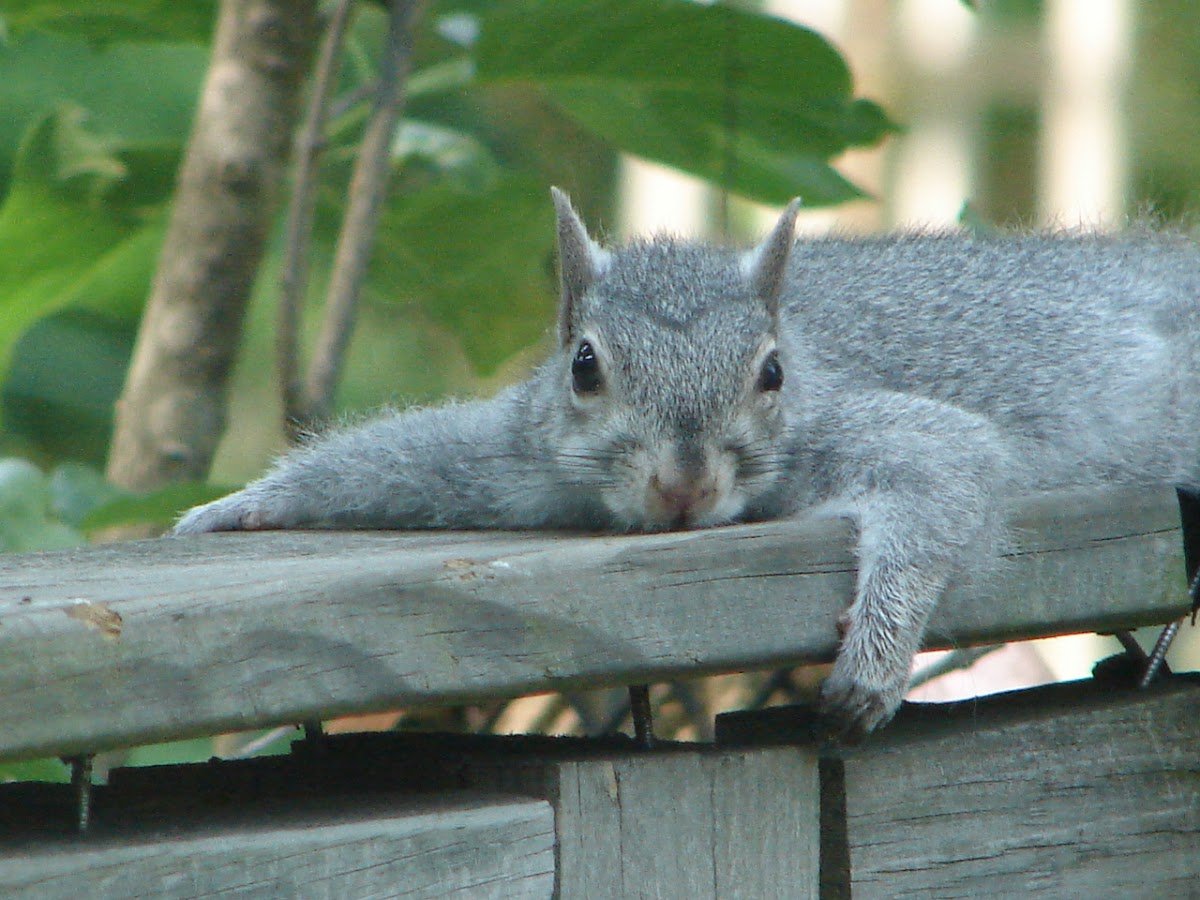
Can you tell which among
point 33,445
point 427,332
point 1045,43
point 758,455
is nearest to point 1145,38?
point 1045,43

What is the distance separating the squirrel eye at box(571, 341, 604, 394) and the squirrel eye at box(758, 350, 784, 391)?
0.18 m

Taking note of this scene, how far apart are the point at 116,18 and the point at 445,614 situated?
5.56 feet

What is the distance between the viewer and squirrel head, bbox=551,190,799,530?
1.61 m

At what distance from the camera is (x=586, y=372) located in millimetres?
1785

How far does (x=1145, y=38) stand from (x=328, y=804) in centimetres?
500

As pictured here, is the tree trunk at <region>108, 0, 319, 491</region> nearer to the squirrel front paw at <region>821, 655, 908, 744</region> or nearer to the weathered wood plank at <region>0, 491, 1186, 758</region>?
the weathered wood plank at <region>0, 491, 1186, 758</region>

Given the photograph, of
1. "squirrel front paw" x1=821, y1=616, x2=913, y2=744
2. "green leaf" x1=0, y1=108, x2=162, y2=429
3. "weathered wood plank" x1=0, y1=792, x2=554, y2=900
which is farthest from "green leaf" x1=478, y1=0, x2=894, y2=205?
"weathered wood plank" x1=0, y1=792, x2=554, y2=900

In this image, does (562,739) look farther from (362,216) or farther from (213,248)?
(213,248)

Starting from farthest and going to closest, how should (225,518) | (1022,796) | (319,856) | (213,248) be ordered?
(213,248) → (225,518) → (1022,796) → (319,856)

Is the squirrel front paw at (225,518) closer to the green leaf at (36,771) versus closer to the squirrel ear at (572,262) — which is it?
the green leaf at (36,771)

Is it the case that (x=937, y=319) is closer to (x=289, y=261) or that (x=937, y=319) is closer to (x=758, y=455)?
(x=758, y=455)

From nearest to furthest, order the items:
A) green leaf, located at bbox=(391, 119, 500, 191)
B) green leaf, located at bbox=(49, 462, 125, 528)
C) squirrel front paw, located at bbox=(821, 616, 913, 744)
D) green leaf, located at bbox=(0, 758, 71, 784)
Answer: squirrel front paw, located at bbox=(821, 616, 913, 744) → green leaf, located at bbox=(0, 758, 71, 784) → green leaf, located at bbox=(49, 462, 125, 528) → green leaf, located at bbox=(391, 119, 500, 191)

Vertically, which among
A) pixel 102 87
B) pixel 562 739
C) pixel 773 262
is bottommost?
pixel 562 739

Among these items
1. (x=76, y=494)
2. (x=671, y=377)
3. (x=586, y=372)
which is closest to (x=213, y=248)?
(x=76, y=494)
